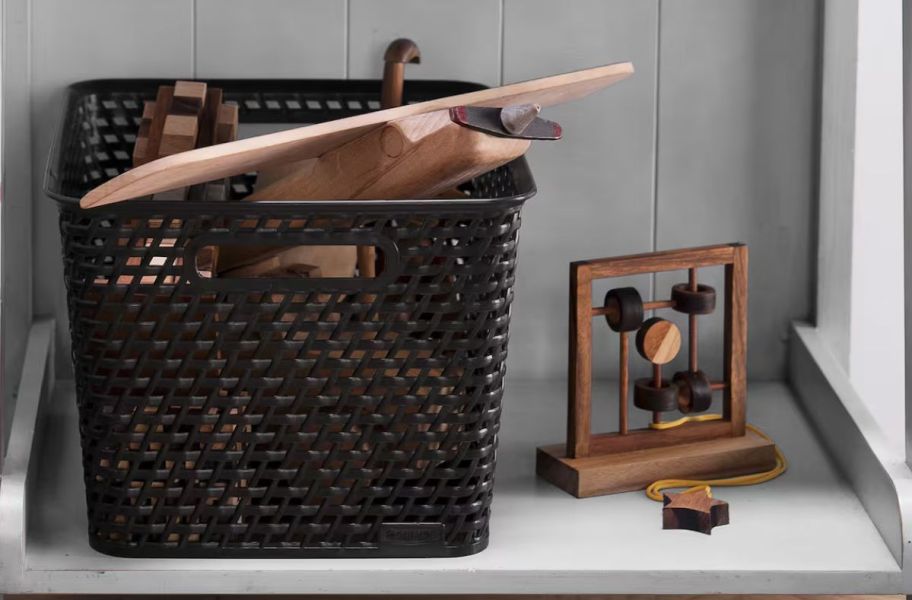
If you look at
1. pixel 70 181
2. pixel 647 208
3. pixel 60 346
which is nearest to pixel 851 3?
pixel 647 208

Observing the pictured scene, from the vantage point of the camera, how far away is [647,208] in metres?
1.30

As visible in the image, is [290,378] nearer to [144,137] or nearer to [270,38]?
[144,137]

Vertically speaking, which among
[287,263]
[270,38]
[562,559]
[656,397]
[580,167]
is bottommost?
[562,559]

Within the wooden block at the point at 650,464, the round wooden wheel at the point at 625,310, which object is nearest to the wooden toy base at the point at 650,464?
the wooden block at the point at 650,464

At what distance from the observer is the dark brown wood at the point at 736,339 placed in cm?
111

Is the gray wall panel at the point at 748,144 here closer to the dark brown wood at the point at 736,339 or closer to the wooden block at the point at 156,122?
the dark brown wood at the point at 736,339

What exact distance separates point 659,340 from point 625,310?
0.05m

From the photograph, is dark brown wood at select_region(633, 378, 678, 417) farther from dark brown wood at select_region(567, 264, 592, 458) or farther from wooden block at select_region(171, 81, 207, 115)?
wooden block at select_region(171, 81, 207, 115)

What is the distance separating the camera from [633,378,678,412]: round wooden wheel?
1.09 m

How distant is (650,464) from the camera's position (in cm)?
→ 106

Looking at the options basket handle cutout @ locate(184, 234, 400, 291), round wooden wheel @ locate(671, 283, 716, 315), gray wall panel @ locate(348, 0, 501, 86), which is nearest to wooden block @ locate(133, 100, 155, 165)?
basket handle cutout @ locate(184, 234, 400, 291)

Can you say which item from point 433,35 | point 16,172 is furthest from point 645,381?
point 16,172

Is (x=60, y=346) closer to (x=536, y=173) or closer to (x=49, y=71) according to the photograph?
(x=49, y=71)

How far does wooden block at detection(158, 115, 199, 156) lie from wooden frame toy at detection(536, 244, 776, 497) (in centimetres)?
32
